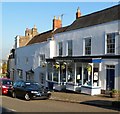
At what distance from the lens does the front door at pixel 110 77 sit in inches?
Result: 891

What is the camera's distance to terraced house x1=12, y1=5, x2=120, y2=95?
22922 mm

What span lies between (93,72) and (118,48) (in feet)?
11.0

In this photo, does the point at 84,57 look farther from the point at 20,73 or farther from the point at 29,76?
the point at 20,73

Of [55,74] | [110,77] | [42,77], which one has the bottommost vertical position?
[42,77]

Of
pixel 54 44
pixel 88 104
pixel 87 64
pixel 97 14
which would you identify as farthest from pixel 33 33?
pixel 88 104

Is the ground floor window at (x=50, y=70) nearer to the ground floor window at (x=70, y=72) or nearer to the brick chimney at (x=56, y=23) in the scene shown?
the ground floor window at (x=70, y=72)

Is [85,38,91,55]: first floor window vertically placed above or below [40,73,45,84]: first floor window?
above

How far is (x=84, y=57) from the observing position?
86.1 feet

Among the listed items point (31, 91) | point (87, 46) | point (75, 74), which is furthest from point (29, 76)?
point (31, 91)

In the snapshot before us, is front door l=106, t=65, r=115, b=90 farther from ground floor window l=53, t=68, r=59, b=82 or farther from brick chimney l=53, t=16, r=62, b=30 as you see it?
brick chimney l=53, t=16, r=62, b=30

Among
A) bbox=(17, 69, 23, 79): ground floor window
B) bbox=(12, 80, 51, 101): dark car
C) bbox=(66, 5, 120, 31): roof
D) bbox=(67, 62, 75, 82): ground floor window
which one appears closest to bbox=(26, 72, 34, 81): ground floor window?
bbox=(17, 69, 23, 79): ground floor window

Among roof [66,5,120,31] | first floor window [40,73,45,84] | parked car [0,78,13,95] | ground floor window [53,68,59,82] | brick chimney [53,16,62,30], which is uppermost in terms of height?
brick chimney [53,16,62,30]

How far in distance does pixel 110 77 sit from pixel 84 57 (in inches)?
165

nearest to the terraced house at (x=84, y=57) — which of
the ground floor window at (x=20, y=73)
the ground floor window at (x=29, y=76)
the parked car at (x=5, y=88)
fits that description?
the ground floor window at (x=29, y=76)
